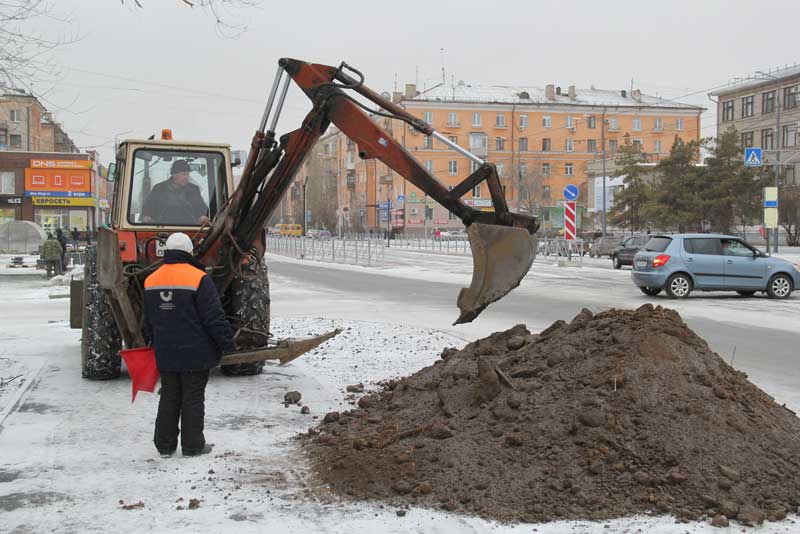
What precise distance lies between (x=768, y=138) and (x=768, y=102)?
354cm

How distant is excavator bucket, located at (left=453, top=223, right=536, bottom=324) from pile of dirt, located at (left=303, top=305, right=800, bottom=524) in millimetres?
595

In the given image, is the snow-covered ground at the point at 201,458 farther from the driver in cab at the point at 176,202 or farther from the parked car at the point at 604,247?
the parked car at the point at 604,247

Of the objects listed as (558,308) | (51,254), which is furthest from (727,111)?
(558,308)

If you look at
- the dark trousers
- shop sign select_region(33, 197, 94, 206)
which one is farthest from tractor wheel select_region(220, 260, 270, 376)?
shop sign select_region(33, 197, 94, 206)

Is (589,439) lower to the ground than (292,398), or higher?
higher

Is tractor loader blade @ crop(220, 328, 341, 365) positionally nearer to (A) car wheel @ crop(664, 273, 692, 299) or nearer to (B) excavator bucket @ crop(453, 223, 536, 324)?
(B) excavator bucket @ crop(453, 223, 536, 324)

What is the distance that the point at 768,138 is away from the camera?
7206 centimetres

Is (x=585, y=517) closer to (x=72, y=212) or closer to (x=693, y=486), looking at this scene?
(x=693, y=486)

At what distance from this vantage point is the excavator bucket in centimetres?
713

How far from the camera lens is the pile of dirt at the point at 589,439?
16.5 ft

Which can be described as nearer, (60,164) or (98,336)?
(98,336)

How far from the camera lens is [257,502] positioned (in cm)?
521

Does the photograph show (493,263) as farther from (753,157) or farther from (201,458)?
(753,157)

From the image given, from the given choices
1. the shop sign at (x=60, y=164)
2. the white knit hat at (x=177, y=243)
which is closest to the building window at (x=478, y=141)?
the shop sign at (x=60, y=164)
